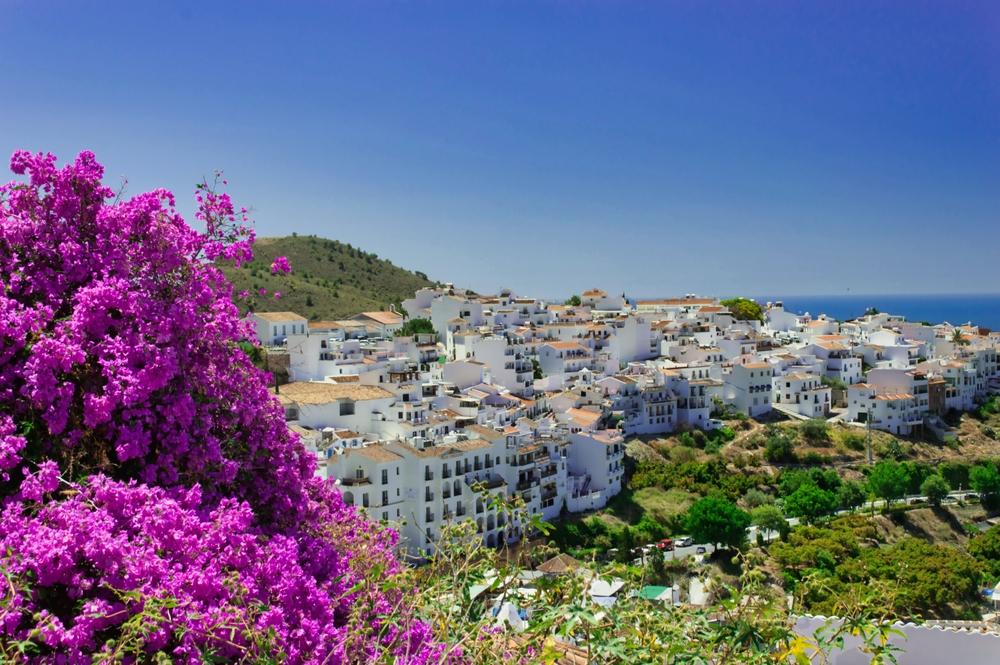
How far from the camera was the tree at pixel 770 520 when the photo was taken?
30.8 m

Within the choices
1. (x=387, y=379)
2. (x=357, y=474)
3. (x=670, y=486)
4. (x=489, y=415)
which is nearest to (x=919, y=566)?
(x=670, y=486)

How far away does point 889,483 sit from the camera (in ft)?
117

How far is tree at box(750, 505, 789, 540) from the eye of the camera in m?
30.8

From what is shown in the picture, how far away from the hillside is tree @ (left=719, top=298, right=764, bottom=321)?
2834 centimetres

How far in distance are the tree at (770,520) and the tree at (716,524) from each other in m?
1.40

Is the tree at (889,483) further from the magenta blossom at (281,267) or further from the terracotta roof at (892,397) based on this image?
the magenta blossom at (281,267)

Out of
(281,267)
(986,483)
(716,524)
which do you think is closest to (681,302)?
(986,483)

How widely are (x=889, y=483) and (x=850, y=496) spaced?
180cm

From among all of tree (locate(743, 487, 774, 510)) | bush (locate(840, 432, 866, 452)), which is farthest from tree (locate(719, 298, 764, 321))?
tree (locate(743, 487, 774, 510))

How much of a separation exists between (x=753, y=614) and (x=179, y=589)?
2491 mm

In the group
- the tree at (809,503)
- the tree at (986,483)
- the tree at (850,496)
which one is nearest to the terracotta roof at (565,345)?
the tree at (809,503)

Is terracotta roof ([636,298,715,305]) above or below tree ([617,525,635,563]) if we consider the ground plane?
above

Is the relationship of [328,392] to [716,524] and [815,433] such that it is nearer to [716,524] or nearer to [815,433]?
[716,524]

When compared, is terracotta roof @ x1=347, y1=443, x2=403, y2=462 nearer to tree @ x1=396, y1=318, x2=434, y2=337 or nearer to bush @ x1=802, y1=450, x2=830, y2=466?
bush @ x1=802, y1=450, x2=830, y2=466
